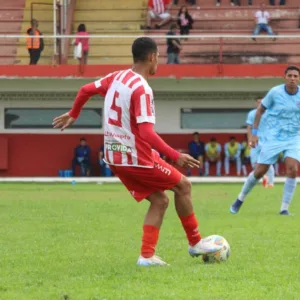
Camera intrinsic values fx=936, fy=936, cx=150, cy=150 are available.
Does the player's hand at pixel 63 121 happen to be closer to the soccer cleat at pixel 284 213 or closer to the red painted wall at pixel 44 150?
the soccer cleat at pixel 284 213

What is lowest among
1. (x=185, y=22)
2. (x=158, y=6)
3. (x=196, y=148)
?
(x=196, y=148)

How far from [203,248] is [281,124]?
5831 mm

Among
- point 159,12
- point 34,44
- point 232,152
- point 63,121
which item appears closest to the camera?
point 63,121

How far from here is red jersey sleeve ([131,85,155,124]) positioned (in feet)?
25.7

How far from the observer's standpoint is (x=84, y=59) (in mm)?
32219

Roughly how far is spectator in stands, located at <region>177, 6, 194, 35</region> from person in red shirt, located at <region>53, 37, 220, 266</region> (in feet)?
83.8

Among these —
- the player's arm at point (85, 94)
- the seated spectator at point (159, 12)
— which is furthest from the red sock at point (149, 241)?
the seated spectator at point (159, 12)

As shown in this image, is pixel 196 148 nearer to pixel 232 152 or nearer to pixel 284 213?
pixel 232 152

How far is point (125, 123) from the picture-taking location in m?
8.09

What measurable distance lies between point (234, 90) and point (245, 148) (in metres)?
2.16

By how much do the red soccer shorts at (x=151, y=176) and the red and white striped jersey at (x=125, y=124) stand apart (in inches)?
2.3

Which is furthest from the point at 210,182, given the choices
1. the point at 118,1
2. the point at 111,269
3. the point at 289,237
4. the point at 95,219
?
the point at 111,269

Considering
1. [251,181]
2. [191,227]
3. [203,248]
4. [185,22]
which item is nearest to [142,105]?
[191,227]

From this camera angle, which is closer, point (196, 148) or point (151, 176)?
point (151, 176)
